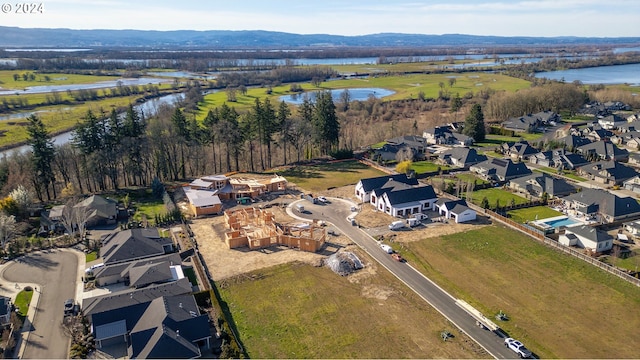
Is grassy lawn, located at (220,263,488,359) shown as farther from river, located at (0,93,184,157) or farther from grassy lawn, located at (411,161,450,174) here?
river, located at (0,93,184,157)

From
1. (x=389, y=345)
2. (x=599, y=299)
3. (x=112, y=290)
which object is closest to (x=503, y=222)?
(x=599, y=299)

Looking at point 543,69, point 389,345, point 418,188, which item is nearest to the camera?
point 389,345

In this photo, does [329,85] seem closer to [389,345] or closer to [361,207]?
[361,207]

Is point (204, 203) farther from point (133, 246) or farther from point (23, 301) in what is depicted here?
point (23, 301)

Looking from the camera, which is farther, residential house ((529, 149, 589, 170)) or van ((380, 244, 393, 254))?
residential house ((529, 149, 589, 170))

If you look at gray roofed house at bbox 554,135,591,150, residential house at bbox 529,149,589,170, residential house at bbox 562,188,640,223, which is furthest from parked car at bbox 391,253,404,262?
gray roofed house at bbox 554,135,591,150

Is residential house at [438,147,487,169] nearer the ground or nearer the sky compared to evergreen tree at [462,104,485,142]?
nearer the ground
